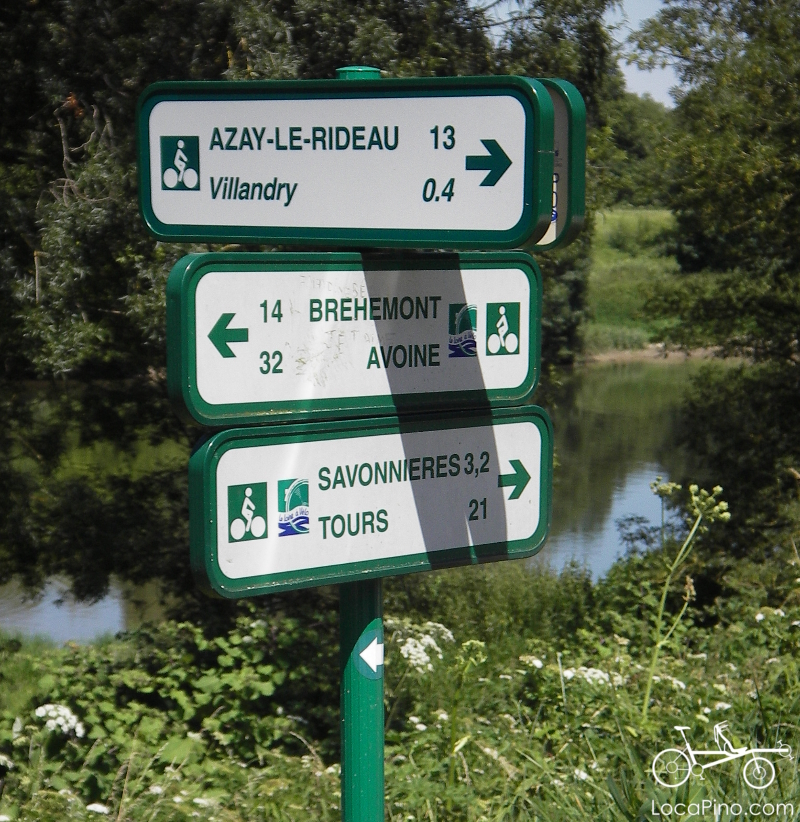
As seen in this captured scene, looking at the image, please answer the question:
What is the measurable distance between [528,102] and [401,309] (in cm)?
38

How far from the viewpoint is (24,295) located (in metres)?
6.54

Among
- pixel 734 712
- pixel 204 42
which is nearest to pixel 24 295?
pixel 204 42

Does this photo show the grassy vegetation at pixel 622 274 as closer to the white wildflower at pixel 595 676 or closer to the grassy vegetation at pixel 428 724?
the grassy vegetation at pixel 428 724

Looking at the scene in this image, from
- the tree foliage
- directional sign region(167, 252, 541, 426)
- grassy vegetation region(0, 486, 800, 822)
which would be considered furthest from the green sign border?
the tree foliage

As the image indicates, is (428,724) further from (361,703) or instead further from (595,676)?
(361,703)

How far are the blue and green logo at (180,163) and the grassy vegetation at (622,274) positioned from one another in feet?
64.5

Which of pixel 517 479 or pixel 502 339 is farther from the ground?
pixel 502 339

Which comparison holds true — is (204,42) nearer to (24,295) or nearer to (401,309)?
(24,295)

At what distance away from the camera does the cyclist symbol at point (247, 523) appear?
1525mm

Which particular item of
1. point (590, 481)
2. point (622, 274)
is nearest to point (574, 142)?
point (590, 481)

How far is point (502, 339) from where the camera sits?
1780 millimetres

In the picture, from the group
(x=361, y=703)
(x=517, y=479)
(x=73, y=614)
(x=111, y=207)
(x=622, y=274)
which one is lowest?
(x=622, y=274)

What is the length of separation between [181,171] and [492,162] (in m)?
0.54

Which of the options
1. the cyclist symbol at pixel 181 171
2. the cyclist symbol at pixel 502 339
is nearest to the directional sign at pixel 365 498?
the cyclist symbol at pixel 502 339
